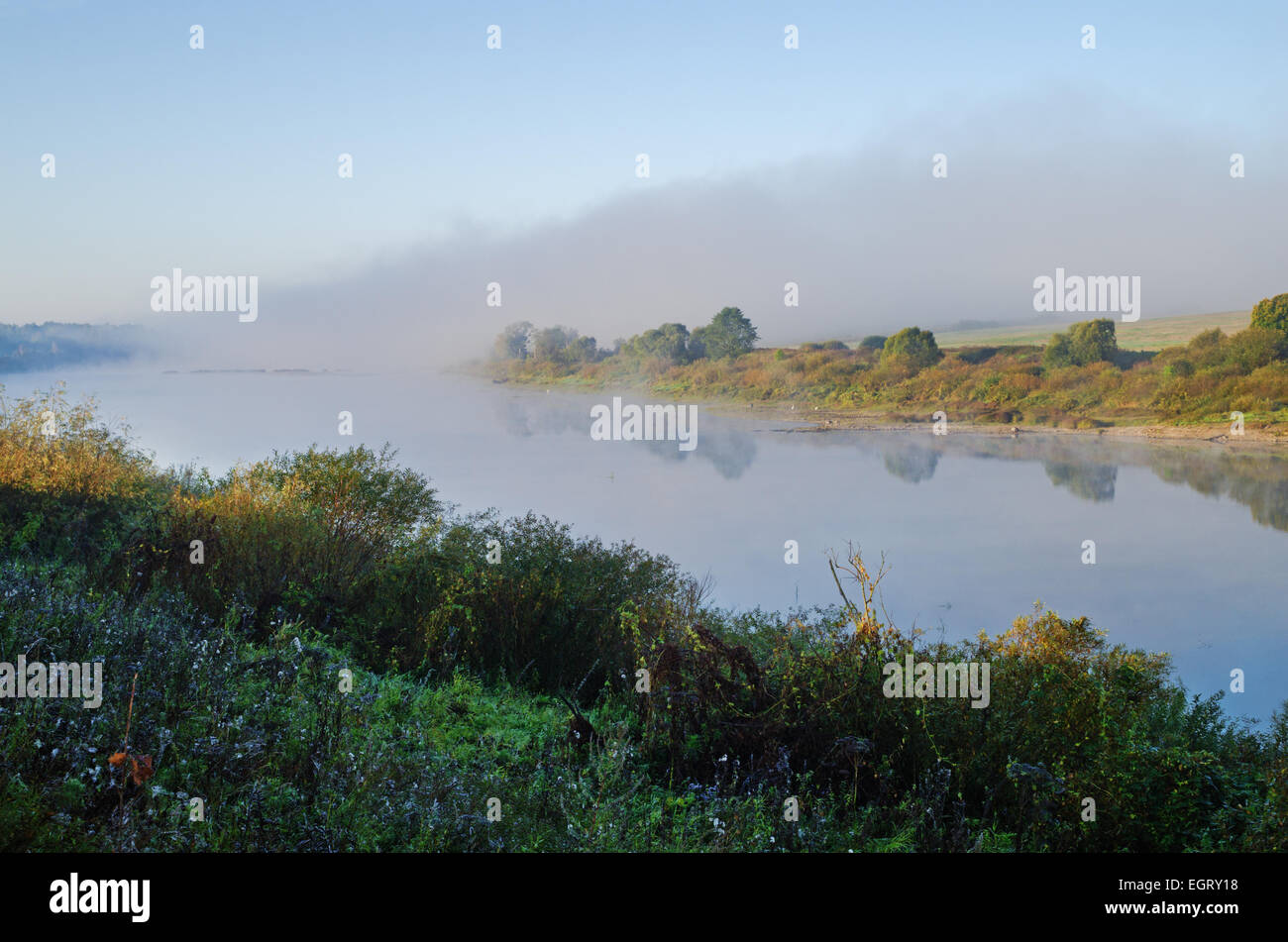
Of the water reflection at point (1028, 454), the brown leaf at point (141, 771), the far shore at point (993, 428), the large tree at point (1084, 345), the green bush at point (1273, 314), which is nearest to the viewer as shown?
the brown leaf at point (141, 771)

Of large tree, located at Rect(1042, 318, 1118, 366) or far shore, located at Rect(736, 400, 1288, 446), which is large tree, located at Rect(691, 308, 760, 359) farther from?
large tree, located at Rect(1042, 318, 1118, 366)

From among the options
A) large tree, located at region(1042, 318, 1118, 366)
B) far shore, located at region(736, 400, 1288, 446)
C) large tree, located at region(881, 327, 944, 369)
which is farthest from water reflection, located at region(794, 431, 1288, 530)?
large tree, located at region(881, 327, 944, 369)

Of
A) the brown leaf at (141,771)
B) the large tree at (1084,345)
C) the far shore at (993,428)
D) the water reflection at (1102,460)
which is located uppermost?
the large tree at (1084,345)

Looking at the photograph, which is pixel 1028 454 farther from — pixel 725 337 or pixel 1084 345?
pixel 725 337

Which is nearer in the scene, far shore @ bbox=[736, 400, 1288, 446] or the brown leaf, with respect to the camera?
the brown leaf

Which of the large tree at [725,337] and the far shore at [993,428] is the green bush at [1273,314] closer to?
the far shore at [993,428]

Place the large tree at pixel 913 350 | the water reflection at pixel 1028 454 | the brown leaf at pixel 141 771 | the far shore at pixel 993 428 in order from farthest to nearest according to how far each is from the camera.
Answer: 1. the large tree at pixel 913 350
2. the far shore at pixel 993 428
3. the water reflection at pixel 1028 454
4. the brown leaf at pixel 141 771

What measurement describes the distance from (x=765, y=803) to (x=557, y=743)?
155 centimetres

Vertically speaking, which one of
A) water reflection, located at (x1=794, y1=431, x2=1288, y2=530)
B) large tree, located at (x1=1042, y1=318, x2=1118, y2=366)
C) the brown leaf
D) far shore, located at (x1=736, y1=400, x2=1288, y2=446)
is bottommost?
the brown leaf

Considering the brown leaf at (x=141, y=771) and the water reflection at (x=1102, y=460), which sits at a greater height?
the water reflection at (x=1102, y=460)

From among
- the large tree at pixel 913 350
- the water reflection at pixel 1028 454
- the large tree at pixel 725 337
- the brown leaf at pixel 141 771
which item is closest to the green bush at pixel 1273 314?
the water reflection at pixel 1028 454

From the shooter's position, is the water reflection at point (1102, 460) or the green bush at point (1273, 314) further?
the green bush at point (1273, 314)
